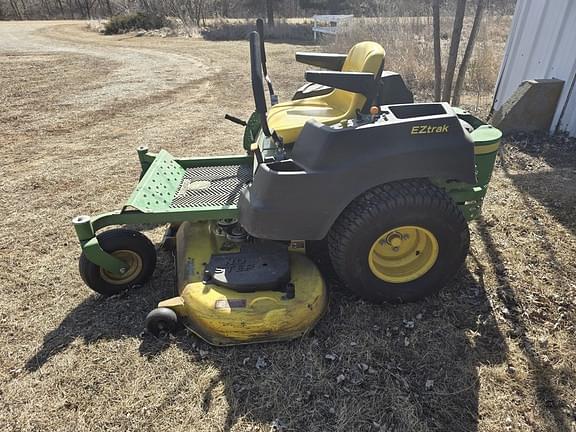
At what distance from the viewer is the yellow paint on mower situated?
212 cm

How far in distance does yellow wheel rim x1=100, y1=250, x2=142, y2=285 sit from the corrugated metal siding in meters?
4.59

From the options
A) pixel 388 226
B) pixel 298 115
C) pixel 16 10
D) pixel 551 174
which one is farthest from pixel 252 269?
pixel 16 10

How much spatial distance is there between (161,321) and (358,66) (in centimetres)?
186

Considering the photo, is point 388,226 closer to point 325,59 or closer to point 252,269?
point 252,269

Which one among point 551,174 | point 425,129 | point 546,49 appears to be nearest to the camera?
point 425,129

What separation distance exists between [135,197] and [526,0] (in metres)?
5.07

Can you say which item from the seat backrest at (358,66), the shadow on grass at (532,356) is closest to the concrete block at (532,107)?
the shadow on grass at (532,356)

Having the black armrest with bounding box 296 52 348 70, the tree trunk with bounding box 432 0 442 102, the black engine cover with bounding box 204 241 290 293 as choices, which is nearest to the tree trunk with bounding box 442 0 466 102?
the tree trunk with bounding box 432 0 442 102

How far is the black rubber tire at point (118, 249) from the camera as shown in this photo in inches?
96.0

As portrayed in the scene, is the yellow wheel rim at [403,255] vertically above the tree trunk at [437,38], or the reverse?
the tree trunk at [437,38]

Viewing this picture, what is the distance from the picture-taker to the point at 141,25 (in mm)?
19188

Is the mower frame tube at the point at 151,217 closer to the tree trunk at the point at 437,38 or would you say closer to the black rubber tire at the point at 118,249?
the black rubber tire at the point at 118,249

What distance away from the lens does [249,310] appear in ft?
6.97

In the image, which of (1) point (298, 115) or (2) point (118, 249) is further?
(1) point (298, 115)
